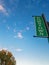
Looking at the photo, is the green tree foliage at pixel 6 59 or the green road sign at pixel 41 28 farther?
the green tree foliage at pixel 6 59

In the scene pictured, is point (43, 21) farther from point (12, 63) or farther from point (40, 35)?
point (12, 63)

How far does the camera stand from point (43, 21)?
12.4 meters

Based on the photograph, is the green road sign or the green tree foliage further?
the green tree foliage

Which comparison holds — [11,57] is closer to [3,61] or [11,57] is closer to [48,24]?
[3,61]

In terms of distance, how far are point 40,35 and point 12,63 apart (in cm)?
8684

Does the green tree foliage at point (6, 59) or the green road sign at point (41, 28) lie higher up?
the green tree foliage at point (6, 59)

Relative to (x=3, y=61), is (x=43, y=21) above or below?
below

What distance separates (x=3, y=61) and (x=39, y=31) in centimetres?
8692

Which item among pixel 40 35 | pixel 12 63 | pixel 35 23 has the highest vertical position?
pixel 12 63

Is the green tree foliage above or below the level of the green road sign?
above

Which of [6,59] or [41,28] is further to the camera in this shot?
[6,59]

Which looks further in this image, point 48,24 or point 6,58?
point 6,58

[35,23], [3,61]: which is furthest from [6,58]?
[35,23]

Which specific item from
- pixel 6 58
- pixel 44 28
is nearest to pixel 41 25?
pixel 44 28
